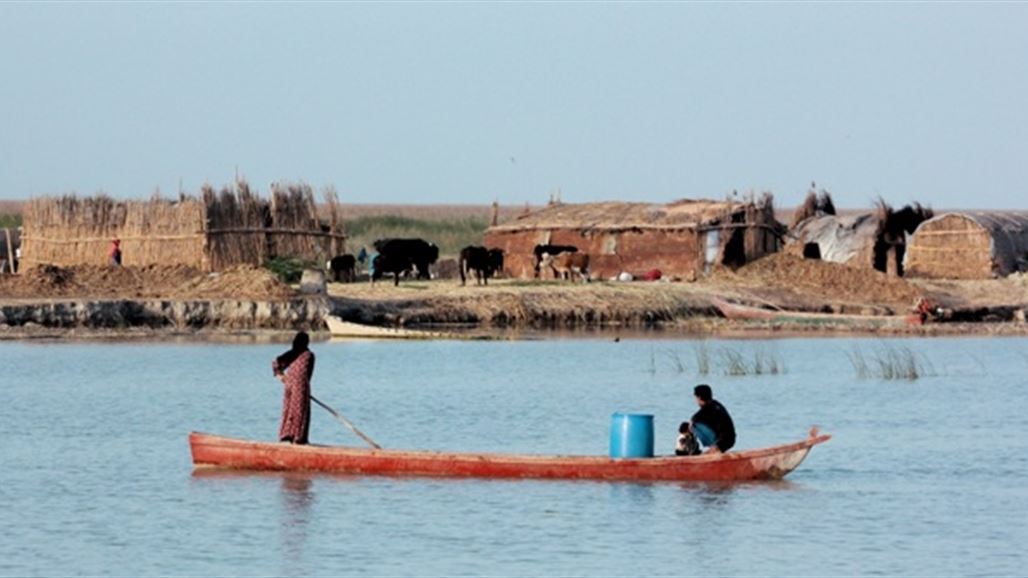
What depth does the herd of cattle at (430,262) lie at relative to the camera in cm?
3841

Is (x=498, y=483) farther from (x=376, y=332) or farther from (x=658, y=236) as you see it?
(x=658, y=236)

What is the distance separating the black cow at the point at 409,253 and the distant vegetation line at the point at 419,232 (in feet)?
41.9

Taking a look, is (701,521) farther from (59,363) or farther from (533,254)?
(533,254)

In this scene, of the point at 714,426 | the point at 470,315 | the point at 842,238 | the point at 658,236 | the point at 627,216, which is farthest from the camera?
the point at 842,238

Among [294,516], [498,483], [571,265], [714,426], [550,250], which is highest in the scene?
[550,250]

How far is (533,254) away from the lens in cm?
4406

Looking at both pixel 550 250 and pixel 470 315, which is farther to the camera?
pixel 550 250

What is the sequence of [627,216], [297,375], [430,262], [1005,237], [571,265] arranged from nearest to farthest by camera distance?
[297,375] < [571,265] < [430,262] < [627,216] < [1005,237]

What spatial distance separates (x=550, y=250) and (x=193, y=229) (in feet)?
24.9

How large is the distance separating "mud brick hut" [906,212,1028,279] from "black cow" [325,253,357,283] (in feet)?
44.2

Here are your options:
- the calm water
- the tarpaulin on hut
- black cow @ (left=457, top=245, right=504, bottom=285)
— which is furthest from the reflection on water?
the tarpaulin on hut

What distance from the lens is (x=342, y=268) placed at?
39.0 m

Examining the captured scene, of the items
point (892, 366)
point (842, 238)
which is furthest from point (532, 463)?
point (842, 238)

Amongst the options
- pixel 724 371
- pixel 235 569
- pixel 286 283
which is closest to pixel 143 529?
pixel 235 569
